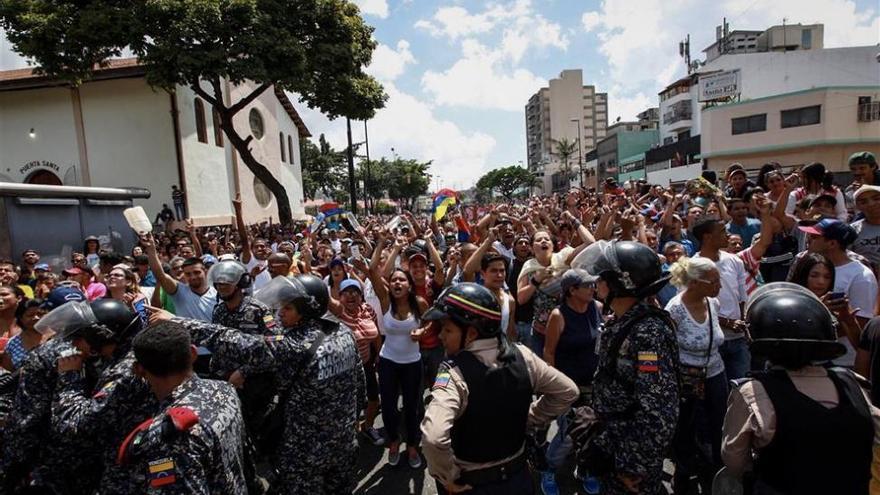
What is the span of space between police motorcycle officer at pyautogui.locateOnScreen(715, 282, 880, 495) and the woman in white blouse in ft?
3.93

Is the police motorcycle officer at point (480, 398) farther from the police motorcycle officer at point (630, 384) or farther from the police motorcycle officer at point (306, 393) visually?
the police motorcycle officer at point (306, 393)

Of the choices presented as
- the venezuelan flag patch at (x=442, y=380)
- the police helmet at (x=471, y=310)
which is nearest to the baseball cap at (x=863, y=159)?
the police helmet at (x=471, y=310)

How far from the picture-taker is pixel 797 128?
30.6 metres

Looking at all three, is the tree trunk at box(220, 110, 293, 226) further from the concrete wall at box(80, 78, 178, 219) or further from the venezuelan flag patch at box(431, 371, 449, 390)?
the venezuelan flag patch at box(431, 371, 449, 390)

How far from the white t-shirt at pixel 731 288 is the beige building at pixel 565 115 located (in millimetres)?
90730

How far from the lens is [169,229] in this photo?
17125 mm

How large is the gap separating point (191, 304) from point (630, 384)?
4030 mm

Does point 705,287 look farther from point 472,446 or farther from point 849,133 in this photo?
point 849,133

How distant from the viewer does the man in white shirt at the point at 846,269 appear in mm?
3561

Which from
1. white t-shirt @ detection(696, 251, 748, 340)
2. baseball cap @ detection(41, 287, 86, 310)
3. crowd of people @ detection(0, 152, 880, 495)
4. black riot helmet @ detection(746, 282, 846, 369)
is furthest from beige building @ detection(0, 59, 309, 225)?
black riot helmet @ detection(746, 282, 846, 369)

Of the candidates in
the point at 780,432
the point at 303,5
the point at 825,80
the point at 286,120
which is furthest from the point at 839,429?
the point at 825,80

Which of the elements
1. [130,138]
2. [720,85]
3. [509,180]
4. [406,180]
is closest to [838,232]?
[130,138]

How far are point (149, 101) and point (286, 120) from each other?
1272 centimetres

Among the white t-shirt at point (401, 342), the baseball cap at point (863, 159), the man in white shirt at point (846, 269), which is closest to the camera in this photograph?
the man in white shirt at point (846, 269)
